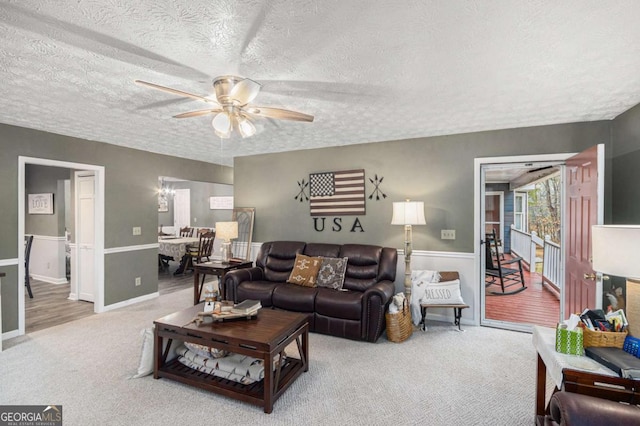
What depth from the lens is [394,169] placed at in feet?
13.9

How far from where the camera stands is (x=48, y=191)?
19.7 ft

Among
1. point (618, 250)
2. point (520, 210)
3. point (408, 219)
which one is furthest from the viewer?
point (520, 210)

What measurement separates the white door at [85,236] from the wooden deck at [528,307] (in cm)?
588

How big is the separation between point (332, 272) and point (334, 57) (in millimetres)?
2613

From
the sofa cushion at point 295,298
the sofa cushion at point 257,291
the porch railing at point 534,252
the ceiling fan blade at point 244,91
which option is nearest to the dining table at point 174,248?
the sofa cushion at point 257,291

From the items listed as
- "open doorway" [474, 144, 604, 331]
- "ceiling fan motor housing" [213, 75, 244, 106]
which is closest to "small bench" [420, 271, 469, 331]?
"open doorway" [474, 144, 604, 331]

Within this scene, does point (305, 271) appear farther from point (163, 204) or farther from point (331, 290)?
point (163, 204)


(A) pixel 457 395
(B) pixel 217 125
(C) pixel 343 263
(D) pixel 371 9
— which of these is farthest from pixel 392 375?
(D) pixel 371 9

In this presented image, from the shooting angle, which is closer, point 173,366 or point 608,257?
point 608,257

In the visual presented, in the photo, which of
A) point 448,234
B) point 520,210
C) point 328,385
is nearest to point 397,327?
point 328,385

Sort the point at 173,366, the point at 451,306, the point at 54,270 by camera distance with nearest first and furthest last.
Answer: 1. the point at 173,366
2. the point at 451,306
3. the point at 54,270

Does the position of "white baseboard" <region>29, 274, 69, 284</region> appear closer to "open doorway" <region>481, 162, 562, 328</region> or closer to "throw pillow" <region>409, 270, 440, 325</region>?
"throw pillow" <region>409, 270, 440, 325</region>

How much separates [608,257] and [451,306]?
79.4 inches

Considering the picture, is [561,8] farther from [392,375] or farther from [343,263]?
[343,263]
